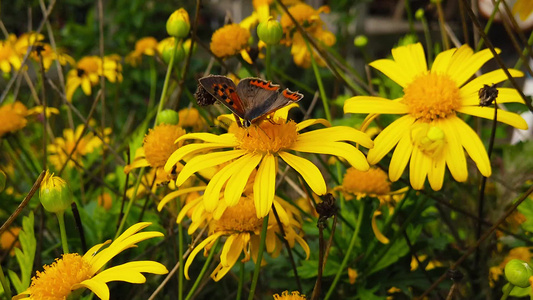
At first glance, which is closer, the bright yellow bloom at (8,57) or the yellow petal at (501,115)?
the yellow petal at (501,115)

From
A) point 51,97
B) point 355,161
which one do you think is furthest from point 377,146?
point 51,97

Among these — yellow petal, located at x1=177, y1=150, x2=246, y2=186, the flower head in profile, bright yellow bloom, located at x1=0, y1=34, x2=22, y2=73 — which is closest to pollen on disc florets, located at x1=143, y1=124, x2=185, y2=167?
yellow petal, located at x1=177, y1=150, x2=246, y2=186

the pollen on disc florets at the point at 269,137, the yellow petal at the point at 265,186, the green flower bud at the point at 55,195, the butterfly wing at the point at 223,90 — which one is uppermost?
the butterfly wing at the point at 223,90

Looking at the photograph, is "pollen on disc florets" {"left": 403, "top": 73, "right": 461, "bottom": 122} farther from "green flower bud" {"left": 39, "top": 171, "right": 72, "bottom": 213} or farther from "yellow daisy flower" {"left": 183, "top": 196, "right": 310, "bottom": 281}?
"green flower bud" {"left": 39, "top": 171, "right": 72, "bottom": 213}

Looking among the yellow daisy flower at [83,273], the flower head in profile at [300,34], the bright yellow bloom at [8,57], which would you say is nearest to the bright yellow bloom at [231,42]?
the flower head in profile at [300,34]

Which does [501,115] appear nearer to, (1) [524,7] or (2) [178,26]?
(1) [524,7]

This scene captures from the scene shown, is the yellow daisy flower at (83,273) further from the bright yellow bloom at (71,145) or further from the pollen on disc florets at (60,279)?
the bright yellow bloom at (71,145)

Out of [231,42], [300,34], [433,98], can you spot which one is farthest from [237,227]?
[300,34]
